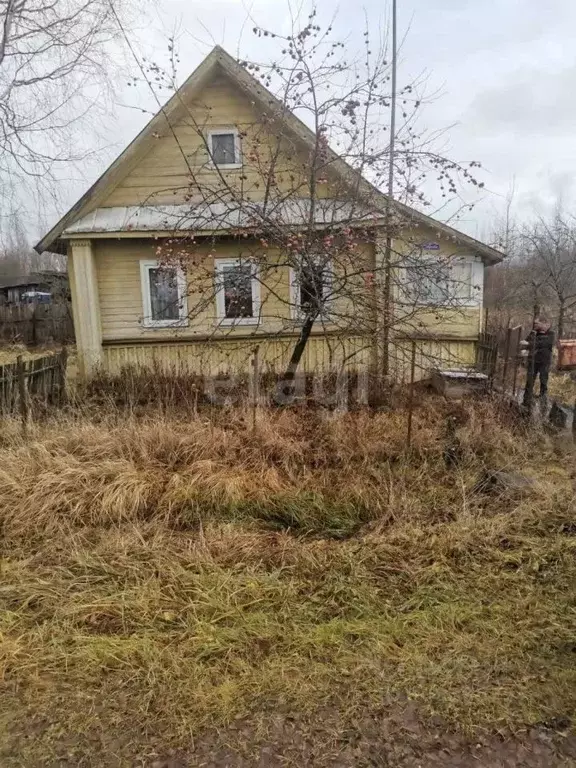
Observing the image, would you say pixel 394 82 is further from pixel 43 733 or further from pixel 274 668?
pixel 43 733

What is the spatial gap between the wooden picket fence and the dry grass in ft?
3.21

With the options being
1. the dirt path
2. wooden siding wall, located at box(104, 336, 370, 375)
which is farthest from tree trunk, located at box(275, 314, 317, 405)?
the dirt path

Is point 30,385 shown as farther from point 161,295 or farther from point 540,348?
point 540,348

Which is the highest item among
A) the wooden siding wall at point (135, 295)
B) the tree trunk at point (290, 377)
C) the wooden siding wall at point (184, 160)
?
the wooden siding wall at point (184, 160)

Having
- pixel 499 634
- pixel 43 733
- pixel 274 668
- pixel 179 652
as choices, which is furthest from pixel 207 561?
pixel 499 634

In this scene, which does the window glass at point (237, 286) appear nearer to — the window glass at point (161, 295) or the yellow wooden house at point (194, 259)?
the yellow wooden house at point (194, 259)

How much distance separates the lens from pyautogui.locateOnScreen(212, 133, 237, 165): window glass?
1047 centimetres

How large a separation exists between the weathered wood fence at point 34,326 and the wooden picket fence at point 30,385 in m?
13.1

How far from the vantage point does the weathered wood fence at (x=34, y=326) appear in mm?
20156

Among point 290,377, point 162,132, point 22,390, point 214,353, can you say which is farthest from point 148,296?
point 22,390

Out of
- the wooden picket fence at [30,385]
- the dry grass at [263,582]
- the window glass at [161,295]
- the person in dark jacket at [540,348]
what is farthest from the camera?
the window glass at [161,295]

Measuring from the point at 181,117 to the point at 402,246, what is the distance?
209 inches

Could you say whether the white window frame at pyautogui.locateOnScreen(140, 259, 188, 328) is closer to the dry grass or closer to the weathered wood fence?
the dry grass

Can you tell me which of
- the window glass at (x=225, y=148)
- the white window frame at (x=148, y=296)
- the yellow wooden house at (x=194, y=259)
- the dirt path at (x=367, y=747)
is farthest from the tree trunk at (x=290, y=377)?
the dirt path at (x=367, y=747)
